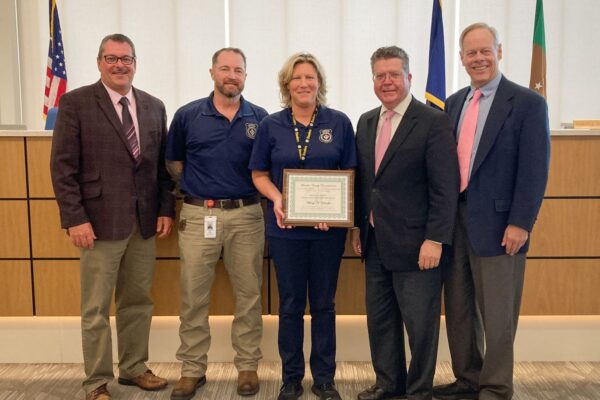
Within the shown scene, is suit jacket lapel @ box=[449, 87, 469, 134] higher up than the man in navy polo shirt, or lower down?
higher up

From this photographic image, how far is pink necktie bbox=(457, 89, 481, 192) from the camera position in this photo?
2256 mm

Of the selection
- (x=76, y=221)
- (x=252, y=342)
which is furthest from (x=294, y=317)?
(x=76, y=221)

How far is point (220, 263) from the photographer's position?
3016 millimetres

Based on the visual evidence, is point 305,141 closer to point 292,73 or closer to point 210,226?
point 292,73

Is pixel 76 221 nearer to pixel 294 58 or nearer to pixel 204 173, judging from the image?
pixel 204 173

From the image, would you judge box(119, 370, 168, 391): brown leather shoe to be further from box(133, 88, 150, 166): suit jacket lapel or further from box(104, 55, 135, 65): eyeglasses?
box(104, 55, 135, 65): eyeglasses

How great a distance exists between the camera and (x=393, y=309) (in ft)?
7.97

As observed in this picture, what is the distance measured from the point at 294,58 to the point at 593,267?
2173mm

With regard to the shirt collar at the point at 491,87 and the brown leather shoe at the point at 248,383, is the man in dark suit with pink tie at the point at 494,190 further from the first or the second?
the brown leather shoe at the point at 248,383

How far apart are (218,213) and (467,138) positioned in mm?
1261

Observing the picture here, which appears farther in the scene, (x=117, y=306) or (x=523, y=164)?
(x=117, y=306)

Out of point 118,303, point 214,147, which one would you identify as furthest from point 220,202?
point 118,303

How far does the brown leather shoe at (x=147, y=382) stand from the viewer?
8.79 feet

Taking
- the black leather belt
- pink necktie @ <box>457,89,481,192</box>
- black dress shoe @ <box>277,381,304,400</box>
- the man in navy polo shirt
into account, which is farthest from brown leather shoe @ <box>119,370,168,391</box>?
pink necktie @ <box>457,89,481,192</box>
